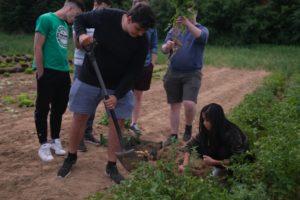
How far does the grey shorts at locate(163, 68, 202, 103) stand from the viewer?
18.8ft

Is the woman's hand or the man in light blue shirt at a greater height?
the man in light blue shirt

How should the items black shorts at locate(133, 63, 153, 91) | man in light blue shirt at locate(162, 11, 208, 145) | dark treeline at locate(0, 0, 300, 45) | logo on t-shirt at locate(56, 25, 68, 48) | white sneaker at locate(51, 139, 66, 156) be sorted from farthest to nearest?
dark treeline at locate(0, 0, 300, 45), black shorts at locate(133, 63, 153, 91), man in light blue shirt at locate(162, 11, 208, 145), white sneaker at locate(51, 139, 66, 156), logo on t-shirt at locate(56, 25, 68, 48)

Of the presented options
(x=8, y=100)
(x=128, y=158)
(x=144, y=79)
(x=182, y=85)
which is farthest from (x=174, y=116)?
(x=8, y=100)

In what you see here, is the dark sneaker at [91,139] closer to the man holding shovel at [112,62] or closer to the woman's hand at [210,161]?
the man holding shovel at [112,62]

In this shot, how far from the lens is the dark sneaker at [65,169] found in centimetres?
459

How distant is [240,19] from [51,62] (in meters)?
25.1

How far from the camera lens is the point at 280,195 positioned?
375 cm

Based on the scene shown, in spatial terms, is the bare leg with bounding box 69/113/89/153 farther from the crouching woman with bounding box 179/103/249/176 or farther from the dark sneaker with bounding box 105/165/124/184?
the crouching woman with bounding box 179/103/249/176

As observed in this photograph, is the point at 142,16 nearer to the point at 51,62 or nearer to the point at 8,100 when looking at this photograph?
the point at 51,62

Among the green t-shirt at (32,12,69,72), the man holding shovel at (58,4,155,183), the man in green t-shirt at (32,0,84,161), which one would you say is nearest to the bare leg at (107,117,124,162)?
the man holding shovel at (58,4,155,183)

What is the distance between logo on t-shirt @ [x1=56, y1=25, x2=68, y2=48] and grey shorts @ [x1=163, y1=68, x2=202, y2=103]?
150cm

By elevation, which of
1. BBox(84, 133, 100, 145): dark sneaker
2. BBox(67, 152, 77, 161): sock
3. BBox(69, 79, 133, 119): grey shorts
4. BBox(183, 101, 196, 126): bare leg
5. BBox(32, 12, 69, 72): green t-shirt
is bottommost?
BBox(84, 133, 100, 145): dark sneaker

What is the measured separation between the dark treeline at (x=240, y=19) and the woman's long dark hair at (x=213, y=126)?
71.8 ft

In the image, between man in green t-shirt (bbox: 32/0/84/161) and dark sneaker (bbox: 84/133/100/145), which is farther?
dark sneaker (bbox: 84/133/100/145)
